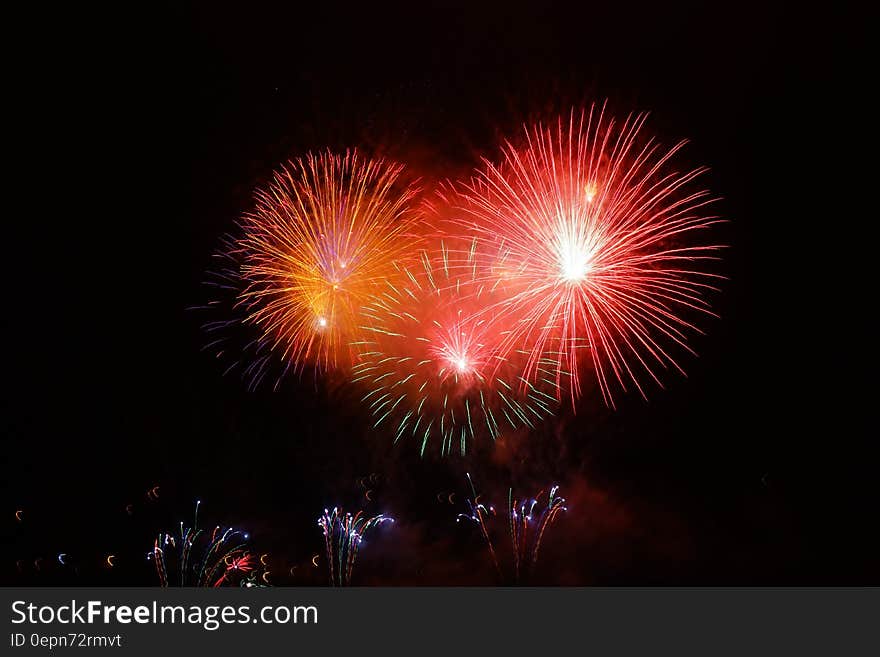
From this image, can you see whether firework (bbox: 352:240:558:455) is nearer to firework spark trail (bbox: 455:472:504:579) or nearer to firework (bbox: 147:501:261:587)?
firework spark trail (bbox: 455:472:504:579)

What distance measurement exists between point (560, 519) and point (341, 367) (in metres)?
6.97

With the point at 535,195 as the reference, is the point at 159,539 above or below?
below

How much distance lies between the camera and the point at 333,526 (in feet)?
56.6

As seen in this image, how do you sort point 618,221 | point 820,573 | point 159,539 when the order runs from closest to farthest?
1. point 618,221
2. point 820,573
3. point 159,539

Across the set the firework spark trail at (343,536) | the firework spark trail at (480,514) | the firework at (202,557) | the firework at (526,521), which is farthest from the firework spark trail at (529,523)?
the firework at (202,557)

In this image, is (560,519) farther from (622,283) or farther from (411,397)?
(622,283)

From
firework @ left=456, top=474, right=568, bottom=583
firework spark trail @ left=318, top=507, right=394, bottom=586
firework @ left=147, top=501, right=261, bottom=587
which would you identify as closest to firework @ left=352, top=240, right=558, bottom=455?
firework @ left=456, top=474, right=568, bottom=583

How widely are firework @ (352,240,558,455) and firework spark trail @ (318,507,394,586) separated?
479 cm

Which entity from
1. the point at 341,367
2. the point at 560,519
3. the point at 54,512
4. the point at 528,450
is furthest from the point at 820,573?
the point at 54,512

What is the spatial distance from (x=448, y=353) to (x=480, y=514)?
562 cm

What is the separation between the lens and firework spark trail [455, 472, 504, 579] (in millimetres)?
15383

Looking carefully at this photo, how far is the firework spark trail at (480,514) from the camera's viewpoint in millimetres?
15383

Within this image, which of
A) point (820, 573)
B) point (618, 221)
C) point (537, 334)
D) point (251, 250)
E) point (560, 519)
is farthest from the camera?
point (560, 519)

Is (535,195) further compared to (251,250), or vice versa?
(251,250)
